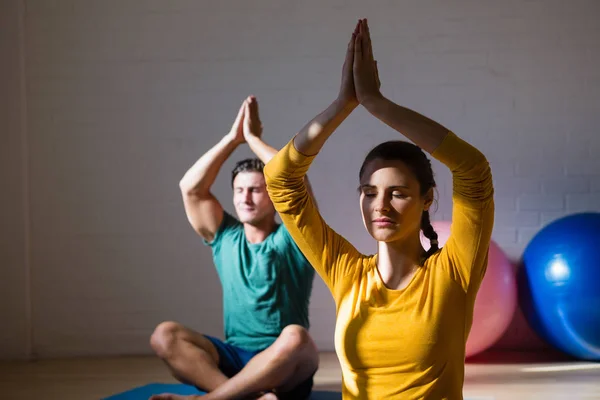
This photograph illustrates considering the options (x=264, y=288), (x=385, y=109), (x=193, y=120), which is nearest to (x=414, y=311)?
(x=385, y=109)

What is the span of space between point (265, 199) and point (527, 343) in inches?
79.4

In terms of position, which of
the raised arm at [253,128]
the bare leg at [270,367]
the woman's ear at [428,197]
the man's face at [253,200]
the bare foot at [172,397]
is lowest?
the bare foot at [172,397]

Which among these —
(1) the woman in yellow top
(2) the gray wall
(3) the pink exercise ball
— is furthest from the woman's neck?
(2) the gray wall

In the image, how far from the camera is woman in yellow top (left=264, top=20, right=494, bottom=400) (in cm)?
Result: 157

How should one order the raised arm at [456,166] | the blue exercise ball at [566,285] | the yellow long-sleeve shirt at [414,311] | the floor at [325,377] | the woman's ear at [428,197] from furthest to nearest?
the blue exercise ball at [566,285]
the floor at [325,377]
the woman's ear at [428,197]
the yellow long-sleeve shirt at [414,311]
the raised arm at [456,166]

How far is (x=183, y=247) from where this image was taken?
4.29 metres

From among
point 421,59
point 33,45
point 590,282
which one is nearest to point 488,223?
point 590,282

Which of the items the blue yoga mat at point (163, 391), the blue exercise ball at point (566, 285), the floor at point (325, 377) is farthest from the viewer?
the blue exercise ball at point (566, 285)

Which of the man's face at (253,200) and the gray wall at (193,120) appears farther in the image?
the gray wall at (193,120)

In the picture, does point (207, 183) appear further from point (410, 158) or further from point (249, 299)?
point (410, 158)

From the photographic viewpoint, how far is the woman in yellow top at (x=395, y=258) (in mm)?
1565

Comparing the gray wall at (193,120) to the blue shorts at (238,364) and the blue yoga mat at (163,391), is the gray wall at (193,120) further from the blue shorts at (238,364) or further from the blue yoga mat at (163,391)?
the blue shorts at (238,364)

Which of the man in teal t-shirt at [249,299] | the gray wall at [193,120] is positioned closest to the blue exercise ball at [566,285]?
the gray wall at [193,120]

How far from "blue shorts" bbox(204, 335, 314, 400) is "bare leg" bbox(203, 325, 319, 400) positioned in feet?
0.50
